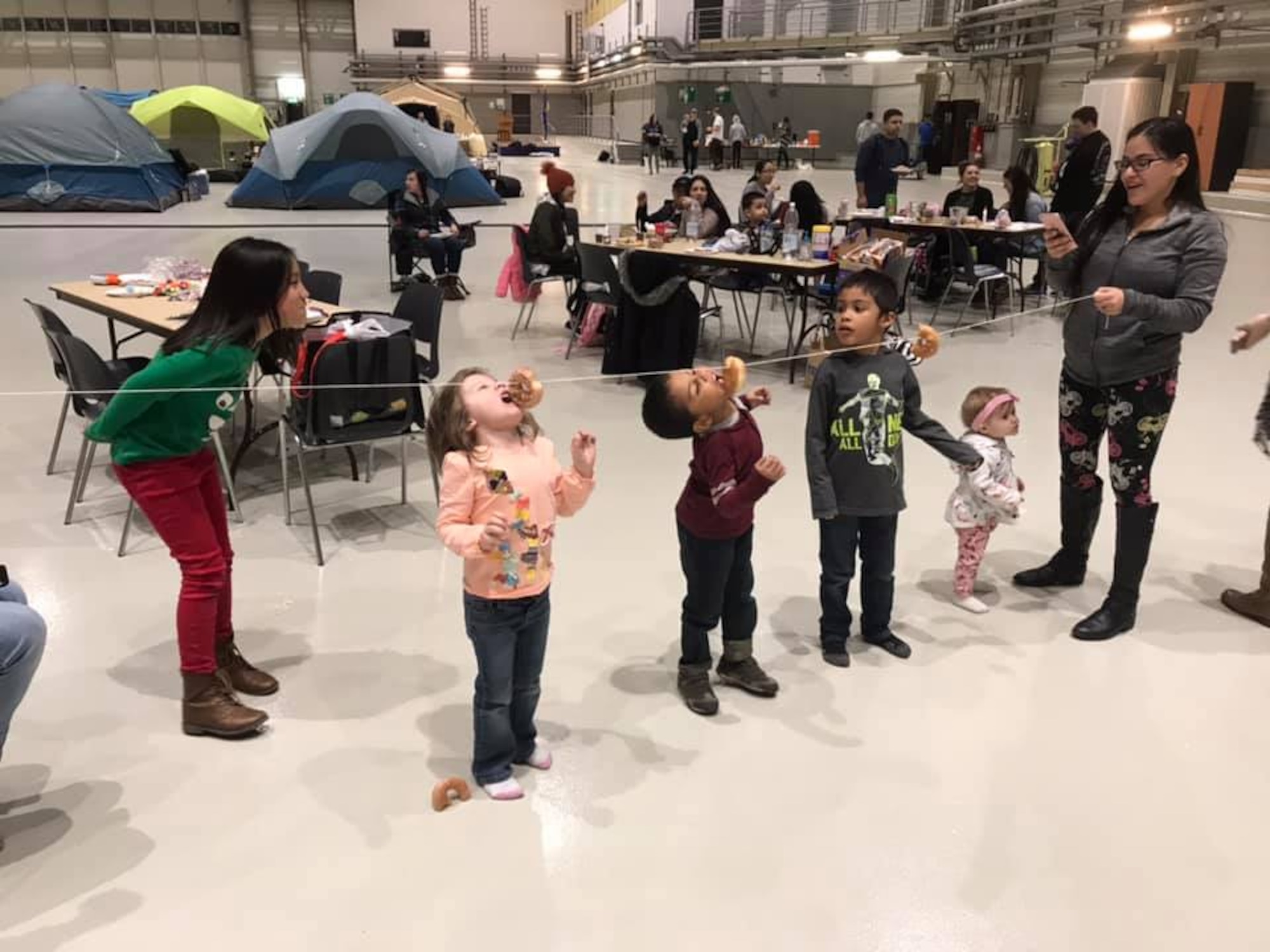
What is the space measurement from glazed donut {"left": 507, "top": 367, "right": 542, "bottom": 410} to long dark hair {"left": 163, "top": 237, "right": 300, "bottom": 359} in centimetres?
76

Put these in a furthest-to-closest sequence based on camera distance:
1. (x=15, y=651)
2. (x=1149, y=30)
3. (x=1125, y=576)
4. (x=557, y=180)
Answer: (x=1149, y=30) → (x=557, y=180) → (x=1125, y=576) → (x=15, y=651)

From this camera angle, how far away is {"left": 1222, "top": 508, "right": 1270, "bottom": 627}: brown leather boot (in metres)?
3.25

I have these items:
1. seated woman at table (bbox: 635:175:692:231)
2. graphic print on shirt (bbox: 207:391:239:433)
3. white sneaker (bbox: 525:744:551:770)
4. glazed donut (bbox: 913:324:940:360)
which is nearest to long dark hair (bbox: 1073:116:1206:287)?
glazed donut (bbox: 913:324:940:360)

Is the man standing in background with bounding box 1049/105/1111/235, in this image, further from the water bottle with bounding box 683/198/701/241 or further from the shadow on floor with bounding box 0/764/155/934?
the shadow on floor with bounding box 0/764/155/934

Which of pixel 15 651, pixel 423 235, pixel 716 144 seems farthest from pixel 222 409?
pixel 716 144

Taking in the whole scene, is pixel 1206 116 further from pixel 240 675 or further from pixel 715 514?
pixel 240 675

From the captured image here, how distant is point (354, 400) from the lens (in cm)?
366

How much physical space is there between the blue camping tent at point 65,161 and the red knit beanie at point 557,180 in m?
9.38

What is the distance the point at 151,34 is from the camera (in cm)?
2920

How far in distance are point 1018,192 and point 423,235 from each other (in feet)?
16.9

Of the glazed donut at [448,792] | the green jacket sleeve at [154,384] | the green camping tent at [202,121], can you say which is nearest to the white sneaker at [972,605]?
the glazed donut at [448,792]

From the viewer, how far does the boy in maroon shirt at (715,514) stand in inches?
92.2

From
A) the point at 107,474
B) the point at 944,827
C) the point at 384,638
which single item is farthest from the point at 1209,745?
the point at 107,474

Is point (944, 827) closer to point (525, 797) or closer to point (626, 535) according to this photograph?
point (525, 797)
